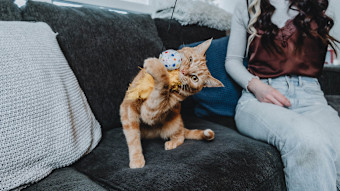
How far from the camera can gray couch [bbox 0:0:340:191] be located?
0.64 meters

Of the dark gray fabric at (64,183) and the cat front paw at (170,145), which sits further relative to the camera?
the cat front paw at (170,145)

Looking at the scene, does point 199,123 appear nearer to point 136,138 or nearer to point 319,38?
point 136,138

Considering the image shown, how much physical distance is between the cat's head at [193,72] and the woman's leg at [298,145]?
0.95ft

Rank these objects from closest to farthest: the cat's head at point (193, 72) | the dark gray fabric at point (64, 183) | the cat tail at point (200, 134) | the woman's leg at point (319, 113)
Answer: the dark gray fabric at point (64, 183)
the cat's head at point (193, 72)
the woman's leg at point (319, 113)
the cat tail at point (200, 134)

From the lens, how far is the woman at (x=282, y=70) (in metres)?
0.83

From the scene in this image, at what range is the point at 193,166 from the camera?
0.68m

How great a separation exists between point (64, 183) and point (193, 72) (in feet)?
1.64

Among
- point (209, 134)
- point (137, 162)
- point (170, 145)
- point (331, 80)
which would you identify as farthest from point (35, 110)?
point (331, 80)

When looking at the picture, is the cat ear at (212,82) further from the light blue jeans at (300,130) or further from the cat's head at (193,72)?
the light blue jeans at (300,130)

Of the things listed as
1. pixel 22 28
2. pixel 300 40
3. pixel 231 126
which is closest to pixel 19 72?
pixel 22 28

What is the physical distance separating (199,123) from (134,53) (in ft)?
1.70

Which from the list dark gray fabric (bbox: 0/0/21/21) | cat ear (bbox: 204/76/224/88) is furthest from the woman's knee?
dark gray fabric (bbox: 0/0/21/21)

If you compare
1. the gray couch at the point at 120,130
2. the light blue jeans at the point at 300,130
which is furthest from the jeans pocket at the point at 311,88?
the gray couch at the point at 120,130

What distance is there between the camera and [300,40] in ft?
3.30
